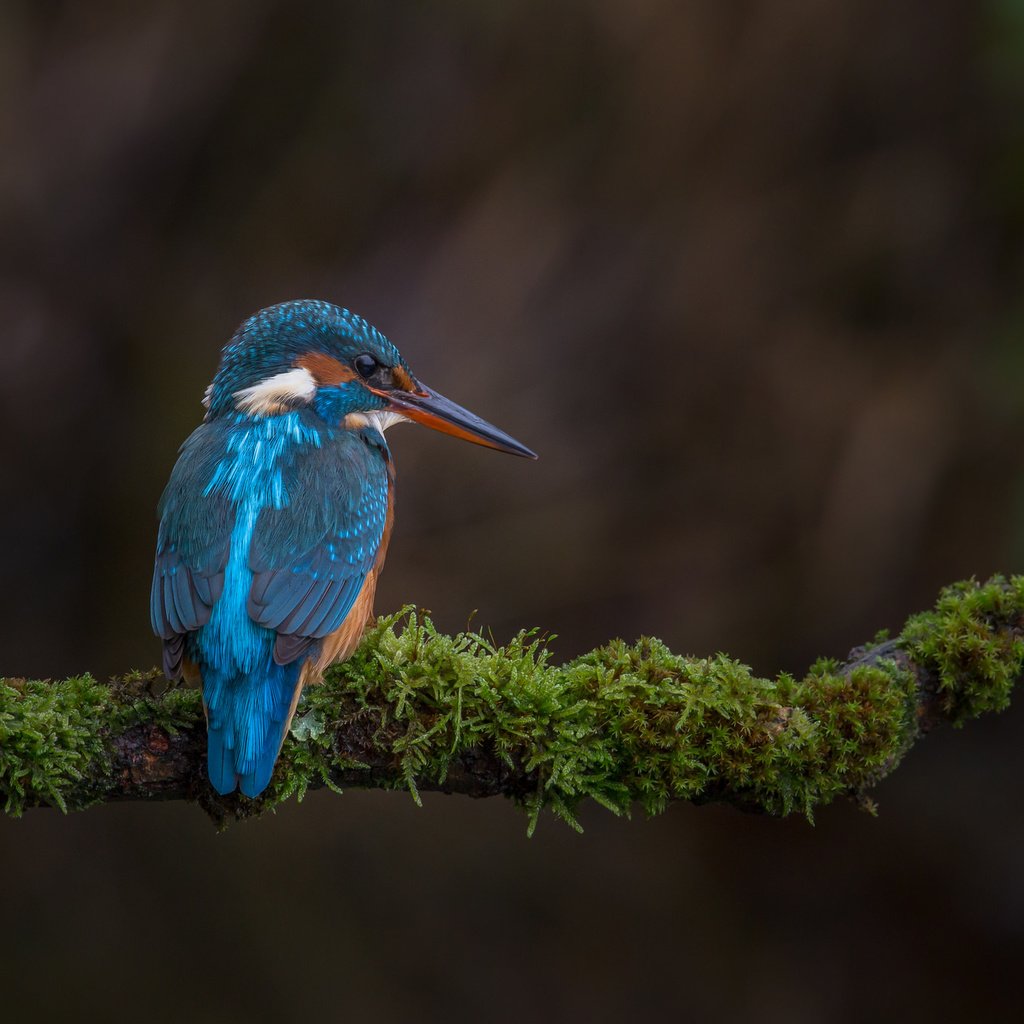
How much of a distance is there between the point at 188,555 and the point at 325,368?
563 mm

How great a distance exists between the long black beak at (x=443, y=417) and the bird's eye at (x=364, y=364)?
40 millimetres

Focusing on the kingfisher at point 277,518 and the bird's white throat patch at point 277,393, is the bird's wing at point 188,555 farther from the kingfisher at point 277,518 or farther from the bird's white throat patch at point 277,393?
the bird's white throat patch at point 277,393

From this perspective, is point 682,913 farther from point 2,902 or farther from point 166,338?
point 166,338

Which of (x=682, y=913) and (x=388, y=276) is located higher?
(x=388, y=276)

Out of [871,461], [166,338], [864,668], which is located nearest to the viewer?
[864,668]

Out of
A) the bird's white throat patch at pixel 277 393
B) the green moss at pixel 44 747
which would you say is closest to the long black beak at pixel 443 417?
the bird's white throat patch at pixel 277 393

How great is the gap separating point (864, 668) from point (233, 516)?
43.8 inches

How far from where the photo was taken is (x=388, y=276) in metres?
4.23

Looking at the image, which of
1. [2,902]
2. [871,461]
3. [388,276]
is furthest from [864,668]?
[2,902]

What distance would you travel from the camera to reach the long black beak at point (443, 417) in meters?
2.73

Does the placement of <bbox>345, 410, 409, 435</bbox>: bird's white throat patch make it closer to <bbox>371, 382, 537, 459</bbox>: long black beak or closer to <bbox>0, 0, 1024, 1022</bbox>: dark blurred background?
<bbox>371, 382, 537, 459</bbox>: long black beak

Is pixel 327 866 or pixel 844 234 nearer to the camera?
pixel 844 234

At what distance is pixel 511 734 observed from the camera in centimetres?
201

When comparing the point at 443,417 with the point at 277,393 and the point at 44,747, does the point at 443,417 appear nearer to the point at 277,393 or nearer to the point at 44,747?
the point at 277,393
